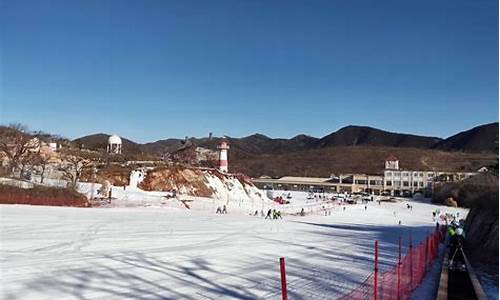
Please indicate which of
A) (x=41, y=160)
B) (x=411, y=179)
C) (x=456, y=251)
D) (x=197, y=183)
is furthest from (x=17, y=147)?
(x=411, y=179)

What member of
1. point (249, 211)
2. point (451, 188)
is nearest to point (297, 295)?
point (249, 211)

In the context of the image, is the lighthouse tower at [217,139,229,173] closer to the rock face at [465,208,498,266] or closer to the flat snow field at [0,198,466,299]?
the rock face at [465,208,498,266]

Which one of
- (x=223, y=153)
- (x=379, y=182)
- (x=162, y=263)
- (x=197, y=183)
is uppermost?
(x=223, y=153)

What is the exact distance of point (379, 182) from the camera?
161625 millimetres

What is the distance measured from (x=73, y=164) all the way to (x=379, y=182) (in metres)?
116

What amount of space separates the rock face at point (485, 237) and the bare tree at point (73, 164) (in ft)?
124

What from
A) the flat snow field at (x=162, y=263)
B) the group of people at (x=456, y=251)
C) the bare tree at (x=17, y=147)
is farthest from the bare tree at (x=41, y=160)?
the group of people at (x=456, y=251)

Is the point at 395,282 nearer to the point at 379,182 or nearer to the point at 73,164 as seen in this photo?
the point at 73,164

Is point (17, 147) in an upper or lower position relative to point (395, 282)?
upper

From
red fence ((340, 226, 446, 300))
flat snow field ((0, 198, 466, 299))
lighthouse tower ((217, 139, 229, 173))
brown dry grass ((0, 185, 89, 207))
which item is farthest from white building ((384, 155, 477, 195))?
red fence ((340, 226, 446, 300))

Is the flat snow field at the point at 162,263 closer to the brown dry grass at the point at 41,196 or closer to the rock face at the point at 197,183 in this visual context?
the brown dry grass at the point at 41,196

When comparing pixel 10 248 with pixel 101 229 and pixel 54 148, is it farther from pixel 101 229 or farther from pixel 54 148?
pixel 54 148

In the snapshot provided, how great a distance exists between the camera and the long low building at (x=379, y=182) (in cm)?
15175

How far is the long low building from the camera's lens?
151750 mm
